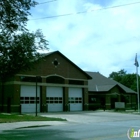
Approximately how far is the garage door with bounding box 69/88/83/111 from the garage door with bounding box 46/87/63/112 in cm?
215

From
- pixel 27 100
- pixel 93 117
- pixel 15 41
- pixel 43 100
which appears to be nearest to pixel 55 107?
pixel 43 100

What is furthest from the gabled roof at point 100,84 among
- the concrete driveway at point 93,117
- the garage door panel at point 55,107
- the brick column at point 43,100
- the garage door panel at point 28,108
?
the concrete driveway at point 93,117

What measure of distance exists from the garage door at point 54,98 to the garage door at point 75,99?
2.15 m

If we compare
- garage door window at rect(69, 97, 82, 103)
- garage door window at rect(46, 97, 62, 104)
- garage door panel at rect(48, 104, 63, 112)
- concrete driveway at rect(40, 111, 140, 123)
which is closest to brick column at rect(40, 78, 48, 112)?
garage door window at rect(46, 97, 62, 104)

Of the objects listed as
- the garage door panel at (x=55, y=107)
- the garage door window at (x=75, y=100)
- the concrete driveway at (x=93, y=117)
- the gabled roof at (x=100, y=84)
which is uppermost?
the gabled roof at (x=100, y=84)

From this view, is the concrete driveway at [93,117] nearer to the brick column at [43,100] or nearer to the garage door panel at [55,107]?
the brick column at [43,100]

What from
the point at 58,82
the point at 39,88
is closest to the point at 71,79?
the point at 58,82

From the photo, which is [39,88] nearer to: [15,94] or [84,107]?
[15,94]

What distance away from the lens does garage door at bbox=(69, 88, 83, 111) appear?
49.5 m

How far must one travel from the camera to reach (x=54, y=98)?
1853 inches

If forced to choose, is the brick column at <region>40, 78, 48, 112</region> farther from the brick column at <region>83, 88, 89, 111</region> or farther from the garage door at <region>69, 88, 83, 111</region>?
the brick column at <region>83, 88, 89, 111</region>

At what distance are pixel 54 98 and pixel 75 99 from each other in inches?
183

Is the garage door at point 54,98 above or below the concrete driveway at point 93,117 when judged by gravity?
above

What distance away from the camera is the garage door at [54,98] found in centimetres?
4605
